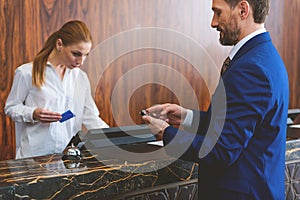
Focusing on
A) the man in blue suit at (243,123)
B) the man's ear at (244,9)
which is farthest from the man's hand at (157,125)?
the man's ear at (244,9)

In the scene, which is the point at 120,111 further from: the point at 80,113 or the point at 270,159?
the point at 270,159

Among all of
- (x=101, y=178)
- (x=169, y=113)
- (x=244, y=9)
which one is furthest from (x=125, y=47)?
(x=244, y=9)

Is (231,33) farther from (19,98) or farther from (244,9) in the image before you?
(19,98)

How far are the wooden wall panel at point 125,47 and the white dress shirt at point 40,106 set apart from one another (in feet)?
2.79

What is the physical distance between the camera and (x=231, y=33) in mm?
1679

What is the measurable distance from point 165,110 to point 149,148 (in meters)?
0.43

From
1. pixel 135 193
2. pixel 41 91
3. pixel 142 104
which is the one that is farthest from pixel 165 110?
pixel 142 104

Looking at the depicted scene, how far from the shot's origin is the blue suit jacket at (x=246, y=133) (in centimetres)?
152

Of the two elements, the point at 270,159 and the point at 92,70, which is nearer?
the point at 270,159

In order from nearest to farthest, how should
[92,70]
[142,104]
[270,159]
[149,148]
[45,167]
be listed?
1. [270,159]
2. [45,167]
3. [149,148]
4. [92,70]
5. [142,104]

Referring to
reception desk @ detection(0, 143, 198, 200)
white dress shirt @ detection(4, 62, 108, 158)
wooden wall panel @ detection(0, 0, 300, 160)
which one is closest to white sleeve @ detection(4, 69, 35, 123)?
white dress shirt @ detection(4, 62, 108, 158)

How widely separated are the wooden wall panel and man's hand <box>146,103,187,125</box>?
1.99 metres

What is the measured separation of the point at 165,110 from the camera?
190 cm

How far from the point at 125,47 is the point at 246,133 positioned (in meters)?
2.82
